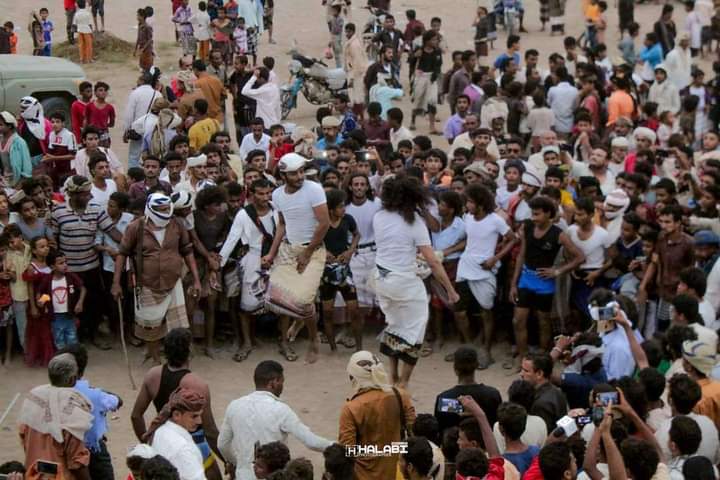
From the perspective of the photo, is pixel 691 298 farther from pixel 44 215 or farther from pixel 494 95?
pixel 494 95

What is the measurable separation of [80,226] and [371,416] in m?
4.34

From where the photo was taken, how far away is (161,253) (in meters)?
10.2

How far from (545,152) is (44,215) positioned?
486 centimetres

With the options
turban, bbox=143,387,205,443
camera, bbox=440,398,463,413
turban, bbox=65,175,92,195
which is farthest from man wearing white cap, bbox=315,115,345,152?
turban, bbox=143,387,205,443

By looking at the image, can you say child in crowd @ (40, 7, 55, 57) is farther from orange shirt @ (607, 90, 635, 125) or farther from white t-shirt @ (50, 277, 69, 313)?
white t-shirt @ (50, 277, 69, 313)

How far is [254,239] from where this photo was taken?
10773 millimetres

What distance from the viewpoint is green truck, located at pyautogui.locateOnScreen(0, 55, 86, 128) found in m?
15.8

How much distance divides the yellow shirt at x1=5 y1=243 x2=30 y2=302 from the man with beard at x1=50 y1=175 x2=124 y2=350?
1.23 feet

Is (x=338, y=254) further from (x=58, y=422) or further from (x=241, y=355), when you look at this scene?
(x=58, y=422)

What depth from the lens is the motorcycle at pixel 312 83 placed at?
18125 mm

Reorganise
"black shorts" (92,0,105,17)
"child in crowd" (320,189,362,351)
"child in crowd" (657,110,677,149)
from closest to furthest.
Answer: "child in crowd" (320,189,362,351)
"child in crowd" (657,110,677,149)
"black shorts" (92,0,105,17)

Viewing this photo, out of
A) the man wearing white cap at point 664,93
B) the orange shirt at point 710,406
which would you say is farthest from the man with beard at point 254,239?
the man wearing white cap at point 664,93

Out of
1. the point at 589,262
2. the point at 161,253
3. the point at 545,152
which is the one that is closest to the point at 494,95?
the point at 545,152

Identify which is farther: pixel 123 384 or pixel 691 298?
pixel 123 384
